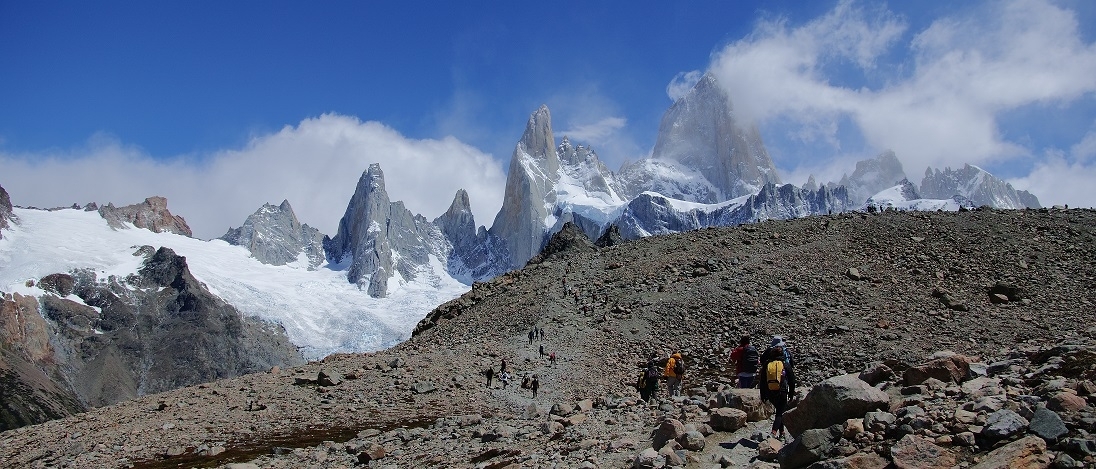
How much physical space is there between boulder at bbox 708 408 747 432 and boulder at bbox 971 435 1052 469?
604 centimetres

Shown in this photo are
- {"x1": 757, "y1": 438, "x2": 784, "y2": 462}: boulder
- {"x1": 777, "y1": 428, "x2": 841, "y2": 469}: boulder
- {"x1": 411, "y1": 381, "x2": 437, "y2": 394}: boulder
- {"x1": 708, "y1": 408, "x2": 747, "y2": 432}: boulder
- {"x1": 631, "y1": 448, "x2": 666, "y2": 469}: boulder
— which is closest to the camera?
{"x1": 777, "y1": 428, "x2": 841, "y2": 469}: boulder

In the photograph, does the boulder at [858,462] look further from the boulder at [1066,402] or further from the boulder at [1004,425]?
the boulder at [1066,402]

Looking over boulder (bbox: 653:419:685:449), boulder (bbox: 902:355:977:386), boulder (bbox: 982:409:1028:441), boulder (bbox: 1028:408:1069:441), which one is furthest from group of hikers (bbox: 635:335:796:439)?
boulder (bbox: 1028:408:1069:441)

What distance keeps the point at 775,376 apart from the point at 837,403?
2.46 m

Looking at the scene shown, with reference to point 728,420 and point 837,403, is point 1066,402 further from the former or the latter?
point 728,420

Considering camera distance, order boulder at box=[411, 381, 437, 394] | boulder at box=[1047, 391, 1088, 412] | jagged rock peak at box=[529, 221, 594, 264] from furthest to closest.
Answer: jagged rock peak at box=[529, 221, 594, 264] → boulder at box=[411, 381, 437, 394] → boulder at box=[1047, 391, 1088, 412]

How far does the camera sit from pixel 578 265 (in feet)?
180

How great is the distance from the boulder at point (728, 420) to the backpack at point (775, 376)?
91 centimetres

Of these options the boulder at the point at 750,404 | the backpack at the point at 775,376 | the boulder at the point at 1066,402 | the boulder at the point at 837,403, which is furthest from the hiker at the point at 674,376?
the boulder at the point at 1066,402

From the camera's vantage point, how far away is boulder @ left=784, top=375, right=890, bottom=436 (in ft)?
40.1

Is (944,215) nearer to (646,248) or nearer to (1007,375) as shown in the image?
(646,248)

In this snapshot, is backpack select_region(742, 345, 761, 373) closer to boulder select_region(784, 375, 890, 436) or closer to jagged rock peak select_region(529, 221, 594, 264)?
boulder select_region(784, 375, 890, 436)

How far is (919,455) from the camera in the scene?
990 cm

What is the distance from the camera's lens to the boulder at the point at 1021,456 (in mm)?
8961
